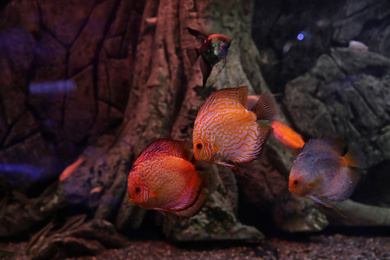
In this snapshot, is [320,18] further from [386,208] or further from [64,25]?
[64,25]

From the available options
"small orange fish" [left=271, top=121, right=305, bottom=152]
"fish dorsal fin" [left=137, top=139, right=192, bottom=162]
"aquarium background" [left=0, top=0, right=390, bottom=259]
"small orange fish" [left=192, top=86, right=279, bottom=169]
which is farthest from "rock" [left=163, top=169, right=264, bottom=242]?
"small orange fish" [left=192, top=86, right=279, bottom=169]

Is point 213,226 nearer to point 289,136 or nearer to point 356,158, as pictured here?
point 289,136

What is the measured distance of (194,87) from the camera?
2842 mm

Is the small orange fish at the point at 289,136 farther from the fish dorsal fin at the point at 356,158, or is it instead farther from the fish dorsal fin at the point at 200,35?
the fish dorsal fin at the point at 200,35

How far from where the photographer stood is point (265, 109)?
51.5 inches

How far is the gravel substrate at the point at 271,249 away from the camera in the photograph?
294 cm

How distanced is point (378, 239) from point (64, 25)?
5.07 metres

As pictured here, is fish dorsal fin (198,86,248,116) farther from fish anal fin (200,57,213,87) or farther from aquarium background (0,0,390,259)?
aquarium background (0,0,390,259)

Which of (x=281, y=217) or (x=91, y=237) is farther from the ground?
(x=281, y=217)

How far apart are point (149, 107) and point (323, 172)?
2163 mm

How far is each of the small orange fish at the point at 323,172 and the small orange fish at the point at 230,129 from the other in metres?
Answer: 0.44


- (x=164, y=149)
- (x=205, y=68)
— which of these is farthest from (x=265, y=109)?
(x=164, y=149)

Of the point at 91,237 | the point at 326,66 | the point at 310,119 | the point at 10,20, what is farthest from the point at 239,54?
the point at 10,20

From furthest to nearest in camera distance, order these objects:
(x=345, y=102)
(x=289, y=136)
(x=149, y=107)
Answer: (x=345, y=102) < (x=149, y=107) < (x=289, y=136)
